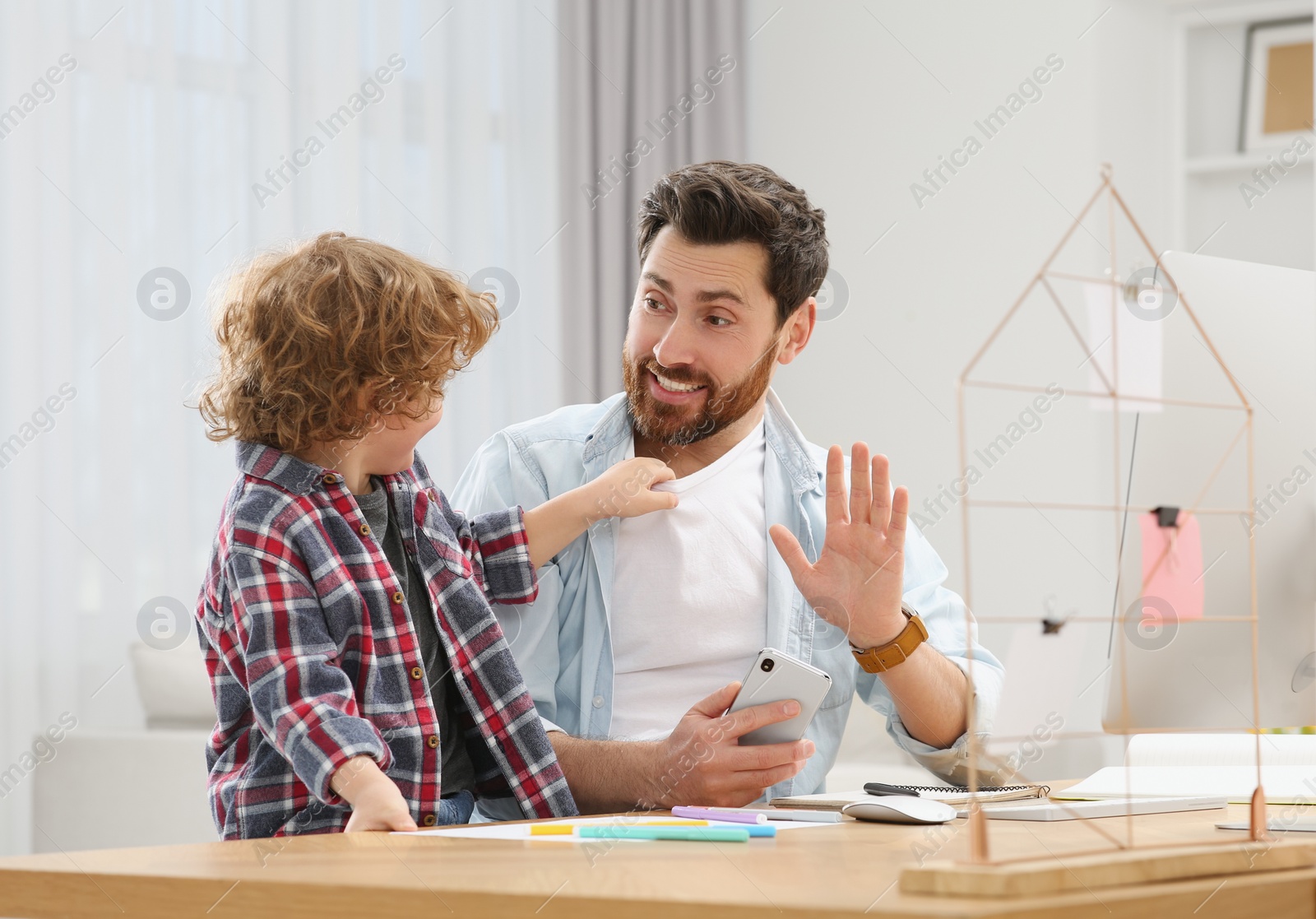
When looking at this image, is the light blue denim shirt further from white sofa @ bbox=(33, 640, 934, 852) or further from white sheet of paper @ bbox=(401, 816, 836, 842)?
white sofa @ bbox=(33, 640, 934, 852)

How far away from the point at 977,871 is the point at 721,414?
1.14 meters

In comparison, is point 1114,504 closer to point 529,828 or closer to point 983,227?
point 529,828

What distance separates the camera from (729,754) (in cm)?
130

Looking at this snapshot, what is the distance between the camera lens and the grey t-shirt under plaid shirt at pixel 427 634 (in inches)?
53.3

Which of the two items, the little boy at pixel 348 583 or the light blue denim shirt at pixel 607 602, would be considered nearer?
the little boy at pixel 348 583

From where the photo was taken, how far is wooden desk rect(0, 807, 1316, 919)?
68cm

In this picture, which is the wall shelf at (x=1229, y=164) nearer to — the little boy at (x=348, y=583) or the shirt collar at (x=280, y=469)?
the little boy at (x=348, y=583)

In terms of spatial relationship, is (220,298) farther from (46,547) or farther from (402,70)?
(402,70)

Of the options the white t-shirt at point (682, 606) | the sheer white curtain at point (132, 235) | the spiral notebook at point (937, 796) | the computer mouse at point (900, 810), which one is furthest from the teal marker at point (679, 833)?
the sheer white curtain at point (132, 235)

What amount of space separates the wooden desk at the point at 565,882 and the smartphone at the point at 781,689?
26cm

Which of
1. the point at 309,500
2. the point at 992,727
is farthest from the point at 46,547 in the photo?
the point at 992,727

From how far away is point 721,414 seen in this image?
1.76 m

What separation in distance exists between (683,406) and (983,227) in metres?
2.22

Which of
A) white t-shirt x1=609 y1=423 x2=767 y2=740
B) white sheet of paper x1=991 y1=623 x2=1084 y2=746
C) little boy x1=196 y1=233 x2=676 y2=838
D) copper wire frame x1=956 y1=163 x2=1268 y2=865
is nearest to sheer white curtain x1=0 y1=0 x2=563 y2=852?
white t-shirt x1=609 y1=423 x2=767 y2=740
